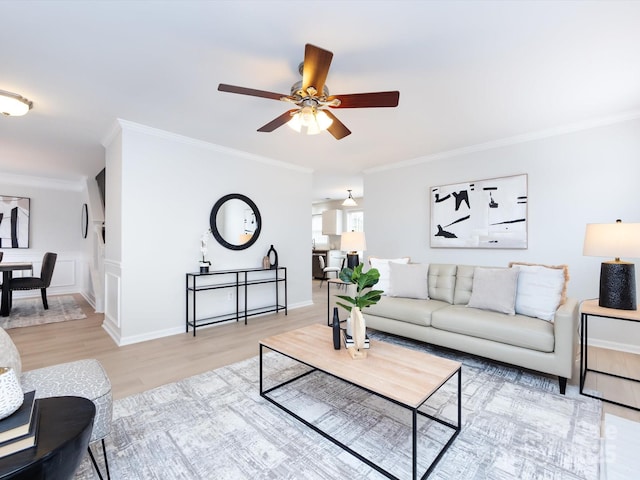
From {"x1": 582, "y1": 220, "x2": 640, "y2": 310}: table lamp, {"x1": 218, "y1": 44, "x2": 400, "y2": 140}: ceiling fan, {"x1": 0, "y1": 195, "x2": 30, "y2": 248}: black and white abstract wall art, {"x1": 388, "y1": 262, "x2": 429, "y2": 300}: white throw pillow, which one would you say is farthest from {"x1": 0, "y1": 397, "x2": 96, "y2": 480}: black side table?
{"x1": 0, "y1": 195, "x2": 30, "y2": 248}: black and white abstract wall art

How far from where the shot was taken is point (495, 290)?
2879 millimetres

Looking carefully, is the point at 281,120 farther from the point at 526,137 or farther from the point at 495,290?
the point at 526,137

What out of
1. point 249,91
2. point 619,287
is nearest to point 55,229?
point 249,91

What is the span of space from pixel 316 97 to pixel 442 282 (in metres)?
2.52

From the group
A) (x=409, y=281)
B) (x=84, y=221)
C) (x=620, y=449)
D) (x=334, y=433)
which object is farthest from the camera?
(x=84, y=221)

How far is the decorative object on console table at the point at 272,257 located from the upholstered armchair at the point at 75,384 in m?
3.11

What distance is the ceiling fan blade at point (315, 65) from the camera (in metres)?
1.68

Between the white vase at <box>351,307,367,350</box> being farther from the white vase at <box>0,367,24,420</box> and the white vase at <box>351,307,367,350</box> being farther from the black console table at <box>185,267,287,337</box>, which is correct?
the black console table at <box>185,267,287,337</box>

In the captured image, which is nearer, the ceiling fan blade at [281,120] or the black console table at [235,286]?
the ceiling fan blade at [281,120]

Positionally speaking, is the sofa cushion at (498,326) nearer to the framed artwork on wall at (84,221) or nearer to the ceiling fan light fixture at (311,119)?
the ceiling fan light fixture at (311,119)

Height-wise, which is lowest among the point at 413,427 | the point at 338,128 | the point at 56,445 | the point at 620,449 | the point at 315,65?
the point at 620,449

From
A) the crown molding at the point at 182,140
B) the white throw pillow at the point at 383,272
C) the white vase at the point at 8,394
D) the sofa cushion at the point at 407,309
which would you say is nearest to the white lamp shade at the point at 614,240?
the sofa cushion at the point at 407,309

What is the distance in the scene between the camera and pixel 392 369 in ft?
5.77

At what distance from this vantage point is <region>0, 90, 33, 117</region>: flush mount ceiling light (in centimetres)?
259
